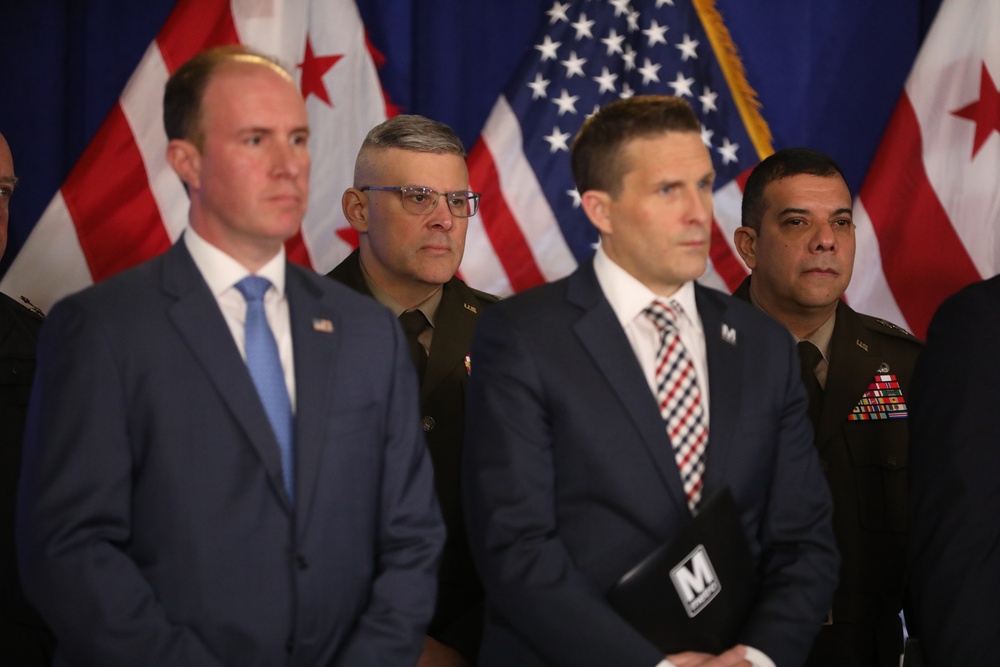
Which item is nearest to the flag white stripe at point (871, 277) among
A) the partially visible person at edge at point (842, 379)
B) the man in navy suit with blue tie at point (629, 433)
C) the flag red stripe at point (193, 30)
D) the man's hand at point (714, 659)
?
the partially visible person at edge at point (842, 379)

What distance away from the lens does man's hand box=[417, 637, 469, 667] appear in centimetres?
313

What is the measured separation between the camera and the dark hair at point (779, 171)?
3.67 meters

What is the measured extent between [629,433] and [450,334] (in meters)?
1.09

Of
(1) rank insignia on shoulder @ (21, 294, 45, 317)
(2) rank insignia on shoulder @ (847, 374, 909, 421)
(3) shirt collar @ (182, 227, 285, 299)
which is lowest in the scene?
(2) rank insignia on shoulder @ (847, 374, 909, 421)

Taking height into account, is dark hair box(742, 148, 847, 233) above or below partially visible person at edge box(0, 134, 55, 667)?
above

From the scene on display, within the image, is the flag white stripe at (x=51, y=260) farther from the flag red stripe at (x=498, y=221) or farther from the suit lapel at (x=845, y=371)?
the suit lapel at (x=845, y=371)

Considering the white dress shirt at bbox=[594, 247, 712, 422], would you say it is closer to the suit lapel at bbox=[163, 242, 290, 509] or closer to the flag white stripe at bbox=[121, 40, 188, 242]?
the suit lapel at bbox=[163, 242, 290, 509]

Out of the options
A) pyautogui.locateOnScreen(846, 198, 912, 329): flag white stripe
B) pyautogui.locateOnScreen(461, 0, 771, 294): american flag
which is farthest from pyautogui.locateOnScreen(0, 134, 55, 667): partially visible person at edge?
pyautogui.locateOnScreen(846, 198, 912, 329): flag white stripe

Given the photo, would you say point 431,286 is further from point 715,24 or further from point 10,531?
point 715,24

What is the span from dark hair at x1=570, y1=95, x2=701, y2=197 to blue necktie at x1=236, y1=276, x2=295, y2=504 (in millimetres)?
716

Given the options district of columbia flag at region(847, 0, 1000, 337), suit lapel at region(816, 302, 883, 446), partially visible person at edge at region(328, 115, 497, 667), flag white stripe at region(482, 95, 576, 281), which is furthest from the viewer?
flag white stripe at region(482, 95, 576, 281)

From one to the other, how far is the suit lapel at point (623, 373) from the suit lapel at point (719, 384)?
0.08m

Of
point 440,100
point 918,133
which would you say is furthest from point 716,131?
point 440,100

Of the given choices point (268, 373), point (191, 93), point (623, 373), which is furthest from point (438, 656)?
point (191, 93)
